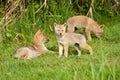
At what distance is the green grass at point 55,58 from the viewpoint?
731 cm

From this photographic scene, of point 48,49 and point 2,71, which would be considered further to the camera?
point 48,49

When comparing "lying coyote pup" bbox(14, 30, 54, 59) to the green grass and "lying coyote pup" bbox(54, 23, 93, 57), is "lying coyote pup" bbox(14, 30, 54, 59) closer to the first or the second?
the green grass

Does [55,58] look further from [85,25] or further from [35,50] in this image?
[85,25]

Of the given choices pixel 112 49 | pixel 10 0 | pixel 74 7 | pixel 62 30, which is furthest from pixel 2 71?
pixel 74 7

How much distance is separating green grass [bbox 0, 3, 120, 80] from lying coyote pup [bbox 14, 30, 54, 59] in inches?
6.8

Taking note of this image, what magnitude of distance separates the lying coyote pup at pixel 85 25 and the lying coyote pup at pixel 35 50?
1.62 metres

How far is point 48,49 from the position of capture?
10570mm

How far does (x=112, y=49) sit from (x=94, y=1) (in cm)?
343

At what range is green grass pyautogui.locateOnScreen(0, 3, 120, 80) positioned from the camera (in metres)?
7.31

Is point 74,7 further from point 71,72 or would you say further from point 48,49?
point 71,72

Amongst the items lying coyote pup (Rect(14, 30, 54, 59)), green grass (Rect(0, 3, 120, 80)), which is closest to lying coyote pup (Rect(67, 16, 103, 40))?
green grass (Rect(0, 3, 120, 80))

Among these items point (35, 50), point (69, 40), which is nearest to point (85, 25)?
point (69, 40)

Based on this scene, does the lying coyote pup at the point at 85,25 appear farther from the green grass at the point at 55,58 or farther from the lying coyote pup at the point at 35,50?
the lying coyote pup at the point at 35,50

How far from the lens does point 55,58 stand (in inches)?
369
